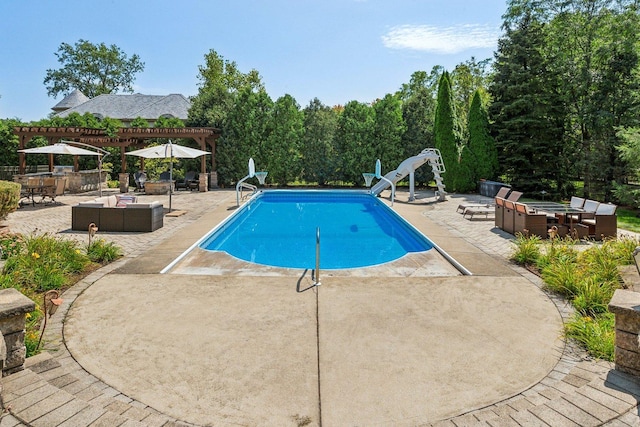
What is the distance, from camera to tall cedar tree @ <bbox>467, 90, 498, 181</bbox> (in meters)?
19.6

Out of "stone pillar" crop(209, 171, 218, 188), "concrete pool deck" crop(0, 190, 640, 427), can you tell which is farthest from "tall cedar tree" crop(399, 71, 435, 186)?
"concrete pool deck" crop(0, 190, 640, 427)

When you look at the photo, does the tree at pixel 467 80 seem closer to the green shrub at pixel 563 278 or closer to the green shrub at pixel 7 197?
the green shrub at pixel 563 278

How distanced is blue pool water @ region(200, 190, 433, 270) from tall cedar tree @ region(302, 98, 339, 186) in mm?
5701

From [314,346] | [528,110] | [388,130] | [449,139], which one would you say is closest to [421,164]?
[449,139]

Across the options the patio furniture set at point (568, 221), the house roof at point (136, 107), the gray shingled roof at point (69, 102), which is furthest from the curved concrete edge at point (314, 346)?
the gray shingled roof at point (69, 102)

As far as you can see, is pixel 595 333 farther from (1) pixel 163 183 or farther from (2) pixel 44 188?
(1) pixel 163 183

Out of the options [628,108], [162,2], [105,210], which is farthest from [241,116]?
[628,108]

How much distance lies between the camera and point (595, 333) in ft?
13.2

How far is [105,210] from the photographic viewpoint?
9898 mm

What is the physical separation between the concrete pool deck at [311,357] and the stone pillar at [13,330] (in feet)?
0.40

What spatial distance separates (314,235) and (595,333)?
25.3ft

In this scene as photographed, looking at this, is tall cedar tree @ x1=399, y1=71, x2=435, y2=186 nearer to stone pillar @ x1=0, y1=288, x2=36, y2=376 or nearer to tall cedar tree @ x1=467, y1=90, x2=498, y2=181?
tall cedar tree @ x1=467, y1=90, x2=498, y2=181

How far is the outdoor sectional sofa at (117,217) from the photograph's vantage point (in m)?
9.84

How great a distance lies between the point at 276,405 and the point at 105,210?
27.9ft
